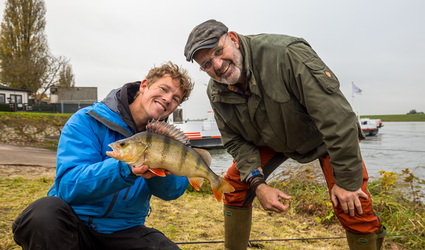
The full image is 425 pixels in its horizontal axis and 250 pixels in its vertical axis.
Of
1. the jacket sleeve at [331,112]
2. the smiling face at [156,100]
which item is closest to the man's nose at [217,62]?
the smiling face at [156,100]

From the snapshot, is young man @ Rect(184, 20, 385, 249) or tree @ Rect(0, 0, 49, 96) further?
tree @ Rect(0, 0, 49, 96)

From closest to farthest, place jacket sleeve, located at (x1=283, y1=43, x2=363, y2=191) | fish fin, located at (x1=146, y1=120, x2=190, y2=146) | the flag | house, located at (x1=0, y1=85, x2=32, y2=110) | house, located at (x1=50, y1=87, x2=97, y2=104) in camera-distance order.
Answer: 1. fish fin, located at (x1=146, y1=120, x2=190, y2=146)
2. jacket sleeve, located at (x1=283, y1=43, x2=363, y2=191)
3. the flag
4. house, located at (x1=0, y1=85, x2=32, y2=110)
5. house, located at (x1=50, y1=87, x2=97, y2=104)

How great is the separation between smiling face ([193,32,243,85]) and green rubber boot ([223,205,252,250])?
142 centimetres

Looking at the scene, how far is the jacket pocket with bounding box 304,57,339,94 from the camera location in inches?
101

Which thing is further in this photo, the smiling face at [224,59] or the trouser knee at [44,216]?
the smiling face at [224,59]

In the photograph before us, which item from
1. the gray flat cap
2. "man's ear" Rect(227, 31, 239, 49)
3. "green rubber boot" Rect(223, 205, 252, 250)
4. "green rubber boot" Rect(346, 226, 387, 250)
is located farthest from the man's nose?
"green rubber boot" Rect(346, 226, 387, 250)

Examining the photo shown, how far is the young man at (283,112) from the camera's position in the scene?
2.60 meters

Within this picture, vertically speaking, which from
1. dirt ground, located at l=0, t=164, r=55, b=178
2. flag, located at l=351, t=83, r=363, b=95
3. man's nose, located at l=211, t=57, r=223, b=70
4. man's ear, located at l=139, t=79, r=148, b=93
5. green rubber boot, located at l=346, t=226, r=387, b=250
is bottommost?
dirt ground, located at l=0, t=164, r=55, b=178

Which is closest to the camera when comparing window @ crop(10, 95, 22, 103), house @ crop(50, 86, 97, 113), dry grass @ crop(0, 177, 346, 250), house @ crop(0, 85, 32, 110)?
dry grass @ crop(0, 177, 346, 250)

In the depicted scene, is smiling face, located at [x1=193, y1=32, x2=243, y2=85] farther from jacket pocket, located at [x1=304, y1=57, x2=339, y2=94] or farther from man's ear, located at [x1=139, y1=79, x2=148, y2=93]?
jacket pocket, located at [x1=304, y1=57, x2=339, y2=94]

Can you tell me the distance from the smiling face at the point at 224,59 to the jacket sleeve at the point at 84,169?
1.11 meters

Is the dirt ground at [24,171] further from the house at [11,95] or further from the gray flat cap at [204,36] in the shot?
the house at [11,95]

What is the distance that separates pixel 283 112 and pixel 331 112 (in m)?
0.46

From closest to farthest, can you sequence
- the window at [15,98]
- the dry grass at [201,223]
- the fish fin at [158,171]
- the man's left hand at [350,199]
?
the fish fin at [158,171], the man's left hand at [350,199], the dry grass at [201,223], the window at [15,98]
